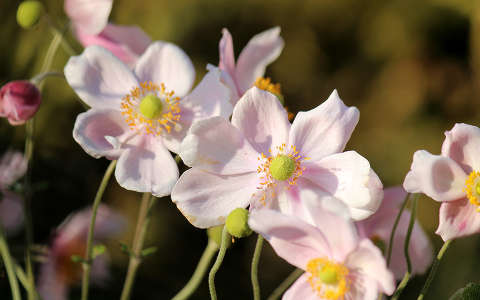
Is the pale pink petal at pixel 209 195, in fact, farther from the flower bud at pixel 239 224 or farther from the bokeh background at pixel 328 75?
the bokeh background at pixel 328 75

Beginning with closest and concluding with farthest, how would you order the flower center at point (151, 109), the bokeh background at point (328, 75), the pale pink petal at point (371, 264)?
the pale pink petal at point (371, 264) < the flower center at point (151, 109) < the bokeh background at point (328, 75)

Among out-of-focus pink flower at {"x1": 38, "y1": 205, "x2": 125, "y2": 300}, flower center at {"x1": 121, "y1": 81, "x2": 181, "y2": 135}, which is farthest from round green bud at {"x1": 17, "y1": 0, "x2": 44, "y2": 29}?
out-of-focus pink flower at {"x1": 38, "y1": 205, "x2": 125, "y2": 300}

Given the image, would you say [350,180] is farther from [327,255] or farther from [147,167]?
[147,167]

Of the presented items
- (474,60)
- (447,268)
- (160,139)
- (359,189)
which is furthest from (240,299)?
(474,60)

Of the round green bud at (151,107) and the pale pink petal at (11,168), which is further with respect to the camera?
the pale pink petal at (11,168)

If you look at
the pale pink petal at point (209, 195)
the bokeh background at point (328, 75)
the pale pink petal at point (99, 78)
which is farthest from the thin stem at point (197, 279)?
the bokeh background at point (328, 75)

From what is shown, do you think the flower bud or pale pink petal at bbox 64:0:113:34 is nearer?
the flower bud

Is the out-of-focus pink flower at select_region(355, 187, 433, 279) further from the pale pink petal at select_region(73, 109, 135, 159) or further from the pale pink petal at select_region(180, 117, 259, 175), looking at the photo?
the pale pink petal at select_region(73, 109, 135, 159)
